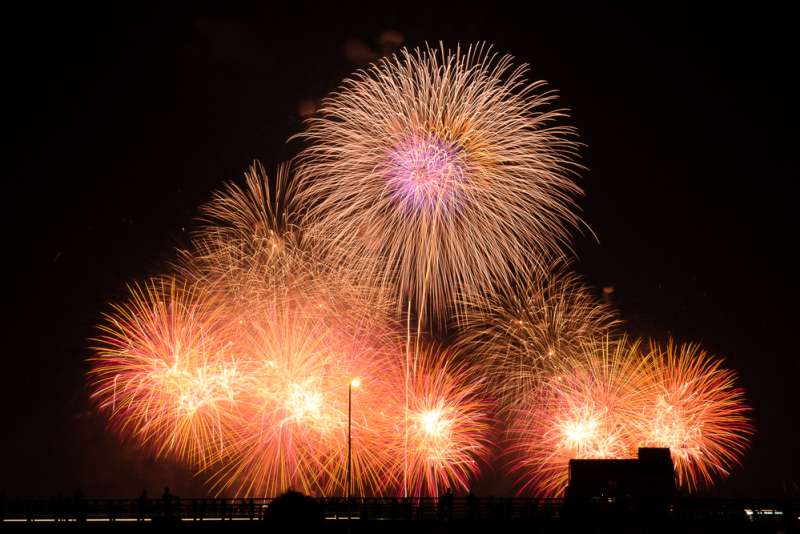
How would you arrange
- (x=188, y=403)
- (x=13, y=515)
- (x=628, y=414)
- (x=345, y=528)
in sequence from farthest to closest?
(x=628, y=414) < (x=188, y=403) < (x=13, y=515) < (x=345, y=528)

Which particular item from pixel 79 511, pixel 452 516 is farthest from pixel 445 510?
pixel 79 511

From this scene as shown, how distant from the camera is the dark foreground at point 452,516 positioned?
1300 inches

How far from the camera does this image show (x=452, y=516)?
34125mm

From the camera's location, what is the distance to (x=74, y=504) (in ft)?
113

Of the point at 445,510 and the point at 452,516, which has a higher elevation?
the point at 445,510

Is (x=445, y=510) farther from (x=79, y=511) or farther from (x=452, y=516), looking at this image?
(x=79, y=511)

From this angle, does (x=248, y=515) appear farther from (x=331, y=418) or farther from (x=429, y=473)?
(x=429, y=473)

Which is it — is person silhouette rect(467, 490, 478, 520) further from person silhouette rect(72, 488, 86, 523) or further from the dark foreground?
person silhouette rect(72, 488, 86, 523)

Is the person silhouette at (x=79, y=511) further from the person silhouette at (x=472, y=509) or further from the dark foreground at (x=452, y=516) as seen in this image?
the person silhouette at (x=472, y=509)

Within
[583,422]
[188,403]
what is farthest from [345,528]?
[583,422]

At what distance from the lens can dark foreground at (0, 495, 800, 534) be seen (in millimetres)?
33031

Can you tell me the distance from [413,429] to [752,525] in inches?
898

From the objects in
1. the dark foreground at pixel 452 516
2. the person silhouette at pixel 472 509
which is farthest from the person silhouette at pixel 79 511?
the person silhouette at pixel 472 509

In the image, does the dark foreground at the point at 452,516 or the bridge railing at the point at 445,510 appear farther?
the bridge railing at the point at 445,510
